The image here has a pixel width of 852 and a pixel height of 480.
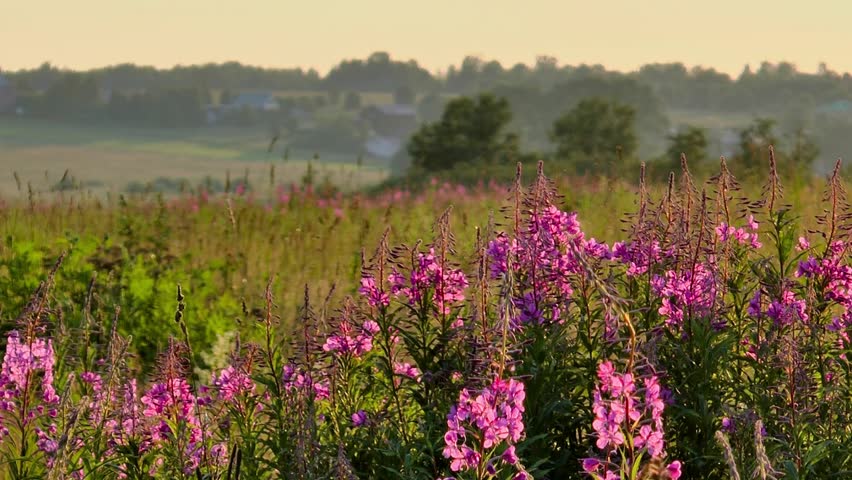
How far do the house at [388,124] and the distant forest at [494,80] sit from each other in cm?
979

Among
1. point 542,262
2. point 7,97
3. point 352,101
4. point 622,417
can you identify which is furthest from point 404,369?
point 352,101

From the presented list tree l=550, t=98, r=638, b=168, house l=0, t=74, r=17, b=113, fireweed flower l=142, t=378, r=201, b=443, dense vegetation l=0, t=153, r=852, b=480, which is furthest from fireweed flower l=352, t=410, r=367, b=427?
house l=0, t=74, r=17, b=113

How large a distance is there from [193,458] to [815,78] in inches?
6335

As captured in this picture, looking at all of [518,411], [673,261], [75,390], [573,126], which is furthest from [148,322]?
[573,126]

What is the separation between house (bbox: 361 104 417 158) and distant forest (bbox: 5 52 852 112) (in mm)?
9786

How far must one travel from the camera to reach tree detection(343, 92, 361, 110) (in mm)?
147188

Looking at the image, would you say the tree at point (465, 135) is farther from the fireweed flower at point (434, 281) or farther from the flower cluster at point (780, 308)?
the fireweed flower at point (434, 281)

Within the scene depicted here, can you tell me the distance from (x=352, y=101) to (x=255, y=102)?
1457cm

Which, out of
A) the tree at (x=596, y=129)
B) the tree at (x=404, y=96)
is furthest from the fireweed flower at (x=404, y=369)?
the tree at (x=404, y=96)

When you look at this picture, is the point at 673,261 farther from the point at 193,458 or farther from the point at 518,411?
the point at 193,458

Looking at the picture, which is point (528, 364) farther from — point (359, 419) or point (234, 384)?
point (234, 384)

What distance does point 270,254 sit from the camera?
12.4m

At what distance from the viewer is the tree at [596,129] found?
53156 millimetres

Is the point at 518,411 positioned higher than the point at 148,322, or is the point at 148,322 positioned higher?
the point at 518,411
